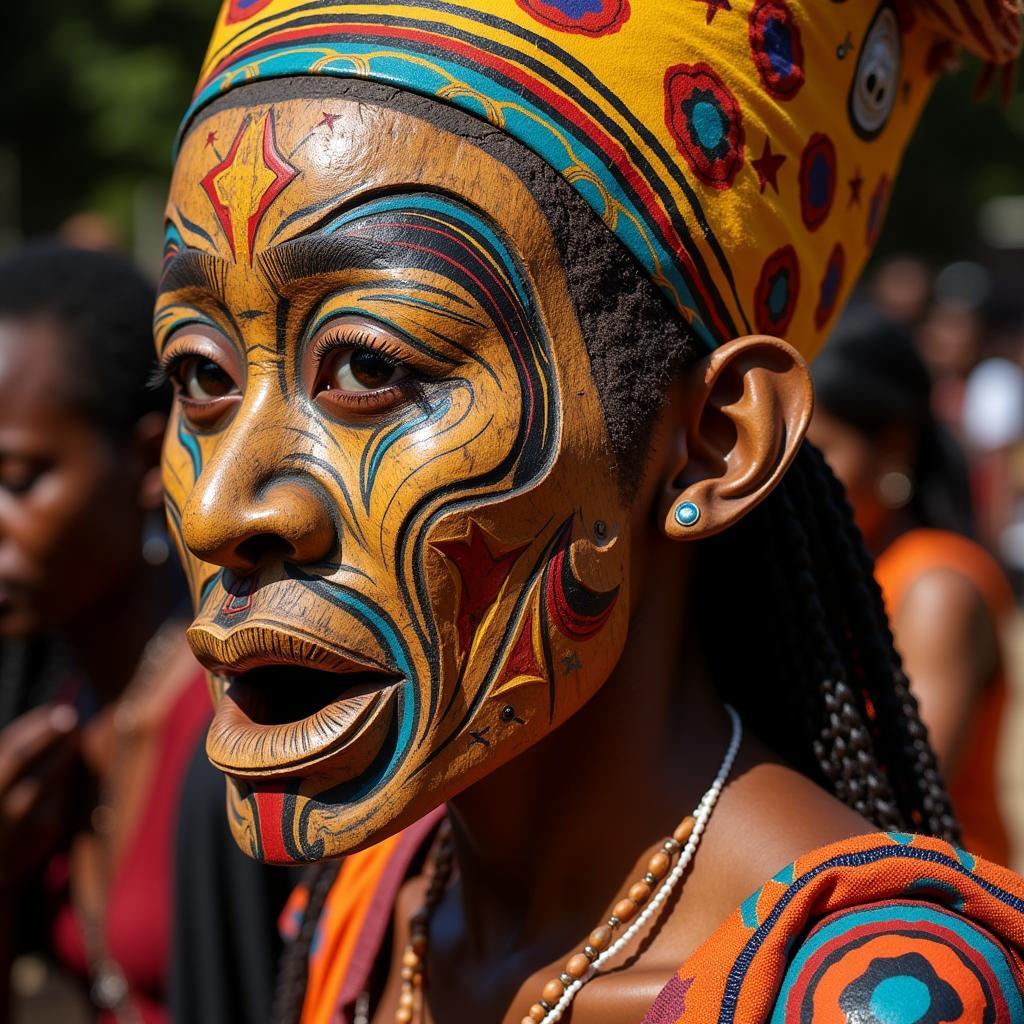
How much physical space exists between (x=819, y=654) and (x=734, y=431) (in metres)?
0.39

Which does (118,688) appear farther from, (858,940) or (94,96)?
(94,96)

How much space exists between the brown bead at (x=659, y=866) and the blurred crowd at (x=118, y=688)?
4.39 ft

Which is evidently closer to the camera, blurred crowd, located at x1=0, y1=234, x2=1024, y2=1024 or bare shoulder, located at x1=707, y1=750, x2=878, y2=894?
bare shoulder, located at x1=707, y1=750, x2=878, y2=894

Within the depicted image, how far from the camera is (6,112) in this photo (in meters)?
26.4

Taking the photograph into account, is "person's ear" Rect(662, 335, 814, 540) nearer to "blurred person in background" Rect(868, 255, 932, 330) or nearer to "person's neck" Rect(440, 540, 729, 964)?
"person's neck" Rect(440, 540, 729, 964)

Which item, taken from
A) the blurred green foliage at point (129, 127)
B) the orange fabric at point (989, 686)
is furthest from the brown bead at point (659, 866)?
the blurred green foliage at point (129, 127)

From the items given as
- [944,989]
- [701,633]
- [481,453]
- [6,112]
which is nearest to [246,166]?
[481,453]

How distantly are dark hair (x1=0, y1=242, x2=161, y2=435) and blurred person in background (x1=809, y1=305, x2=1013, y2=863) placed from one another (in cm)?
205

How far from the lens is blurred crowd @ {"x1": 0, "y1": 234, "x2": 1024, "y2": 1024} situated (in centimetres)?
306

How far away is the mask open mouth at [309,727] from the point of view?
5.59 feet

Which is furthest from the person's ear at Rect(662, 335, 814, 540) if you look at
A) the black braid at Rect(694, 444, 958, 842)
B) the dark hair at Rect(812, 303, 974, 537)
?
the dark hair at Rect(812, 303, 974, 537)

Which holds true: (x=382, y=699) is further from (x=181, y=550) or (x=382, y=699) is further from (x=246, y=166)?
(x=246, y=166)

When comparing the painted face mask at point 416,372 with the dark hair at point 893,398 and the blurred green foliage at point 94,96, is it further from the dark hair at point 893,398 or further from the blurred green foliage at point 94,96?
the blurred green foliage at point 94,96

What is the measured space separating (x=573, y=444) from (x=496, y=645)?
A: 0.84ft
